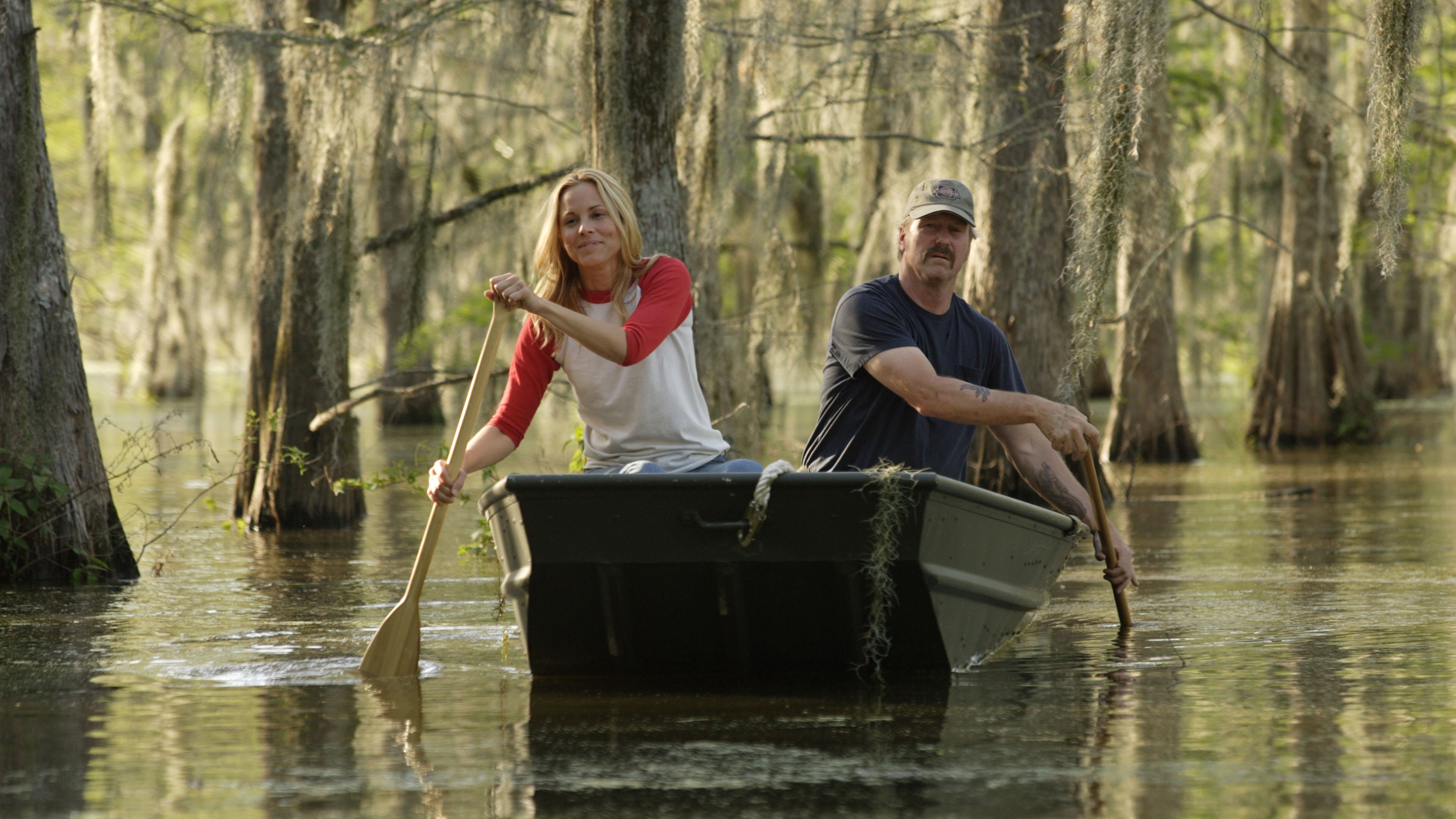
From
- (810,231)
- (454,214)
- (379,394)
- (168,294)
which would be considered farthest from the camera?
(810,231)

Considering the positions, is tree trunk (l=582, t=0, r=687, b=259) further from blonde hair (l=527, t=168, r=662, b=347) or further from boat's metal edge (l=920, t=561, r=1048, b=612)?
boat's metal edge (l=920, t=561, r=1048, b=612)

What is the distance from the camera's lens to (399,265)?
1534 centimetres

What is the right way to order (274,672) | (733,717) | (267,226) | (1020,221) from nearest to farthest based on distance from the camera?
(733,717) < (274,672) < (267,226) < (1020,221)

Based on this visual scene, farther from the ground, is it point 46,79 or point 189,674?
point 46,79

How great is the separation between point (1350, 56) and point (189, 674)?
48.3 ft

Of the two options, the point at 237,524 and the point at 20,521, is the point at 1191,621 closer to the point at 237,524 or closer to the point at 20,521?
the point at 20,521

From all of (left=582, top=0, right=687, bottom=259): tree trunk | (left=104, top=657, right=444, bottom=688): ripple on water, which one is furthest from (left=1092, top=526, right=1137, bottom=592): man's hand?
(left=582, top=0, right=687, bottom=259): tree trunk

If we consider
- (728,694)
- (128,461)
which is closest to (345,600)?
(728,694)

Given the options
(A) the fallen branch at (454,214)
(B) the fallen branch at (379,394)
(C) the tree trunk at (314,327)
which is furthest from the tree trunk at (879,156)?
(C) the tree trunk at (314,327)

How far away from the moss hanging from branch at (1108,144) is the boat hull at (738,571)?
1337 millimetres

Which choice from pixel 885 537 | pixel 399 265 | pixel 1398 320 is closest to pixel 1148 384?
pixel 399 265

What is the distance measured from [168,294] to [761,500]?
12.8 m

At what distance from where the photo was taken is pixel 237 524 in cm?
1087

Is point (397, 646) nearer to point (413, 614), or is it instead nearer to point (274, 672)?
point (413, 614)
